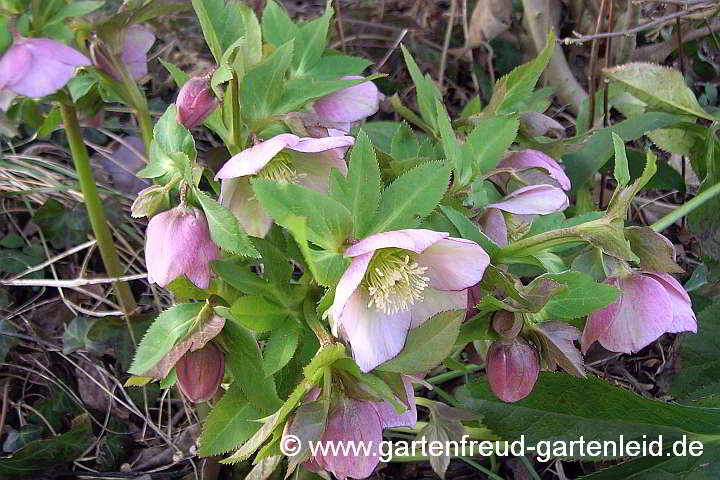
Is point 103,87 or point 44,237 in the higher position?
point 103,87

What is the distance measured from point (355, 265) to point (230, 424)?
274 millimetres

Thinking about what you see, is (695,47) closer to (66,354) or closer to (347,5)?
(347,5)

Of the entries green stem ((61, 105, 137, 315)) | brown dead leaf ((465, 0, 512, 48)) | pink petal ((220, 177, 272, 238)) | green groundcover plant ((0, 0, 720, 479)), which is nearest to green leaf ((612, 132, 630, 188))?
green groundcover plant ((0, 0, 720, 479))

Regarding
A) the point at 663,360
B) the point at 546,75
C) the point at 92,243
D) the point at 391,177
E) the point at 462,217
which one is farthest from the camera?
the point at 546,75

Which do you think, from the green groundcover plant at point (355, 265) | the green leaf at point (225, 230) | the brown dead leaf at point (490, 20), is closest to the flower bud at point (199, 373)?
the green groundcover plant at point (355, 265)

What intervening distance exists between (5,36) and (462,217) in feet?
1.91

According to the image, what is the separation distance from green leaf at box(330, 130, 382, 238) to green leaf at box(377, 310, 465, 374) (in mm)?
103

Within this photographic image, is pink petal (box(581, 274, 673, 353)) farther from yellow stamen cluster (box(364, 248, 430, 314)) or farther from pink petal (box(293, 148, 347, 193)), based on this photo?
pink petal (box(293, 148, 347, 193))

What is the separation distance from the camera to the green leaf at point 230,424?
729mm

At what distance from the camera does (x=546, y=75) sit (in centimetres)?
149

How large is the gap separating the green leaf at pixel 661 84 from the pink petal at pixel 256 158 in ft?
1.94

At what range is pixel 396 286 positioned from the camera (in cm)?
67

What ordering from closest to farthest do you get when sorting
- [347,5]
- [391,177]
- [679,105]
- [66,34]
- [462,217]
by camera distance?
[462,217] → [391,177] → [66,34] → [679,105] → [347,5]

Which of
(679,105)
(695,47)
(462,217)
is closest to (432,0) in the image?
(695,47)
